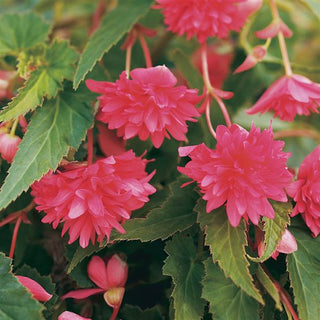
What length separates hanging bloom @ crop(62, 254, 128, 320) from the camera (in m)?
0.72

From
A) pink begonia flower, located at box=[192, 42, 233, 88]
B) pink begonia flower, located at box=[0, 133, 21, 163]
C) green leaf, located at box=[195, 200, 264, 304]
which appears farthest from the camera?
pink begonia flower, located at box=[192, 42, 233, 88]

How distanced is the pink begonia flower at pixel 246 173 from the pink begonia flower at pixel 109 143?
0.22 meters

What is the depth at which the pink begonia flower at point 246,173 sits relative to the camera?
0.63 metres

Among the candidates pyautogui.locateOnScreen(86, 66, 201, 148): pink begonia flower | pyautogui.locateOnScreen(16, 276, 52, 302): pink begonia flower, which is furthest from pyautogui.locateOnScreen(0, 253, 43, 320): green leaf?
pyautogui.locateOnScreen(86, 66, 201, 148): pink begonia flower

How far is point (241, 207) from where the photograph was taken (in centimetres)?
63

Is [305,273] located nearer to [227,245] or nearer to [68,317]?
[227,245]

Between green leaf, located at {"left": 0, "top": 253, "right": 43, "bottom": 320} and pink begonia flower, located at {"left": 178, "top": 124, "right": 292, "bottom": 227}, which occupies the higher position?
pink begonia flower, located at {"left": 178, "top": 124, "right": 292, "bottom": 227}

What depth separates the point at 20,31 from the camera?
91cm

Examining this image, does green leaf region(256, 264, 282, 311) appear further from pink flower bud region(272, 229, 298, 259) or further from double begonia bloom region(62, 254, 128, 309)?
double begonia bloom region(62, 254, 128, 309)

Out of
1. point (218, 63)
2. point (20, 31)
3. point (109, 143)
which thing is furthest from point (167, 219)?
point (218, 63)

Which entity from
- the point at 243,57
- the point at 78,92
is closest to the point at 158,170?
the point at 78,92

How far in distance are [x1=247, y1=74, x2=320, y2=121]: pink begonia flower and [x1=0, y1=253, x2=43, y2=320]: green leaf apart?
1.36 feet

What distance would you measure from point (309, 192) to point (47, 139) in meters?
0.37

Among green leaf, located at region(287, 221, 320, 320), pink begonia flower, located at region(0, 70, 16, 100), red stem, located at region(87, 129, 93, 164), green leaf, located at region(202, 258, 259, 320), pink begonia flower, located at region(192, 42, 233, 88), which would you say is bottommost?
pink begonia flower, located at region(192, 42, 233, 88)
